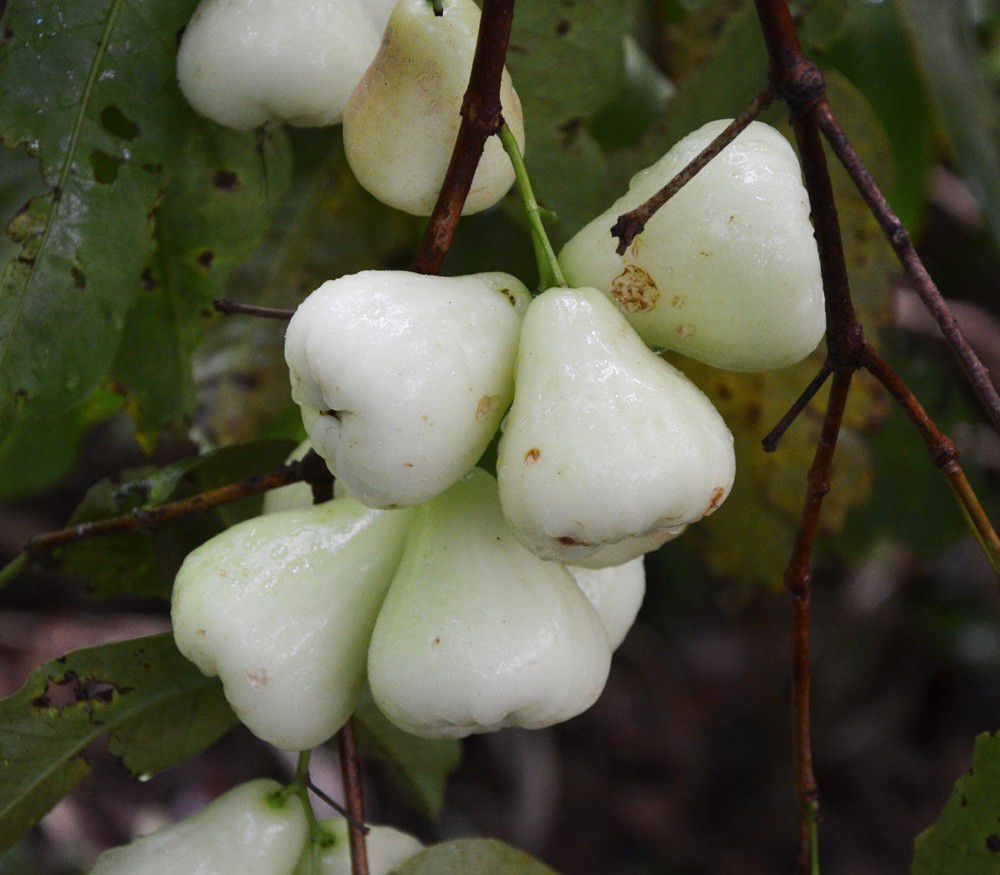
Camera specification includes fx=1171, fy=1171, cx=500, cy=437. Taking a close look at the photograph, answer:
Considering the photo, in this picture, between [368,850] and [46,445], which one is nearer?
[368,850]

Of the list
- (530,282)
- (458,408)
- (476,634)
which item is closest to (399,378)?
(458,408)

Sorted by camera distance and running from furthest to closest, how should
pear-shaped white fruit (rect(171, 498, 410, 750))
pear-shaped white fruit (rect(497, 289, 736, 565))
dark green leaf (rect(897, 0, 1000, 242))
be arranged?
dark green leaf (rect(897, 0, 1000, 242)) → pear-shaped white fruit (rect(171, 498, 410, 750)) → pear-shaped white fruit (rect(497, 289, 736, 565))

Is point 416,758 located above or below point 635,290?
below

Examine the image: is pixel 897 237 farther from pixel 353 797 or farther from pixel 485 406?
pixel 353 797

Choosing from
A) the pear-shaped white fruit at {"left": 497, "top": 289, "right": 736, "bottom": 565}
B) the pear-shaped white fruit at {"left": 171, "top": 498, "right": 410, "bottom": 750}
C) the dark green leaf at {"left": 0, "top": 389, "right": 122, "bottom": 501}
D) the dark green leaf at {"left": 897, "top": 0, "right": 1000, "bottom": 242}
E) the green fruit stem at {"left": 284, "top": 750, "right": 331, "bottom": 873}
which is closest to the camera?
the pear-shaped white fruit at {"left": 497, "top": 289, "right": 736, "bottom": 565}

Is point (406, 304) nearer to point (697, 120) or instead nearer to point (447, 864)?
point (447, 864)

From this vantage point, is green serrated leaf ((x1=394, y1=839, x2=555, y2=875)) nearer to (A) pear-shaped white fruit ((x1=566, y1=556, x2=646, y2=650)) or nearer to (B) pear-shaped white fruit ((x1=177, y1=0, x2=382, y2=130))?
(A) pear-shaped white fruit ((x1=566, y1=556, x2=646, y2=650))

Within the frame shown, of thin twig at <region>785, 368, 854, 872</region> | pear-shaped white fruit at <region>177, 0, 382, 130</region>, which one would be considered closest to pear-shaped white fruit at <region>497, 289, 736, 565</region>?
thin twig at <region>785, 368, 854, 872</region>
